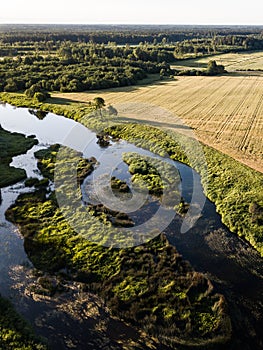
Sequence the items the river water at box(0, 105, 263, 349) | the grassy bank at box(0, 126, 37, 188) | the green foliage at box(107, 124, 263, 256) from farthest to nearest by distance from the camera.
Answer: the grassy bank at box(0, 126, 37, 188), the green foliage at box(107, 124, 263, 256), the river water at box(0, 105, 263, 349)

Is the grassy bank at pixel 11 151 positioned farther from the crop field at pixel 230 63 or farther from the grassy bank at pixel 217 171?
the crop field at pixel 230 63

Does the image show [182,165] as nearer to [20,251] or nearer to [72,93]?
[20,251]

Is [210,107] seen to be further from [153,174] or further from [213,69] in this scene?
[213,69]

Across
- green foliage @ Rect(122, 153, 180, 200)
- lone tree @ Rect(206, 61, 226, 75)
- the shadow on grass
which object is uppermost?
lone tree @ Rect(206, 61, 226, 75)

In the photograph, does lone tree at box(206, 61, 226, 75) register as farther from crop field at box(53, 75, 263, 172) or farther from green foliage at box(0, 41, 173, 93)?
green foliage at box(0, 41, 173, 93)

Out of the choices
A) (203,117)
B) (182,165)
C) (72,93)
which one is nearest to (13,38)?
(72,93)

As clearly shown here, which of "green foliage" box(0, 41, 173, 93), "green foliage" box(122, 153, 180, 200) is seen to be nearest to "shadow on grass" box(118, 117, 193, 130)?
"green foliage" box(122, 153, 180, 200)

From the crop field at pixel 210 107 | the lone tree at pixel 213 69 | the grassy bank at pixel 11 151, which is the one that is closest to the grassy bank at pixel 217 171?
the crop field at pixel 210 107
